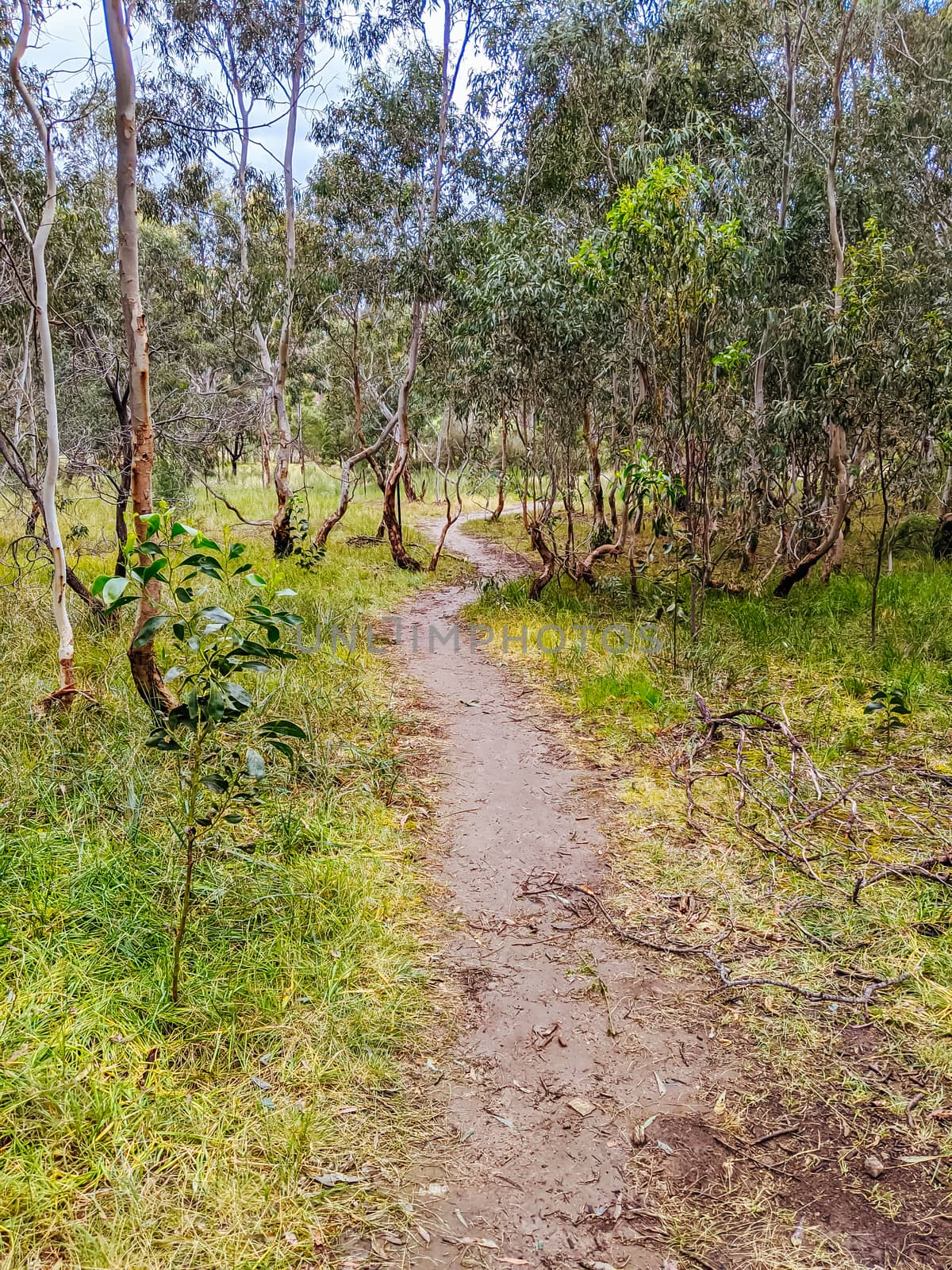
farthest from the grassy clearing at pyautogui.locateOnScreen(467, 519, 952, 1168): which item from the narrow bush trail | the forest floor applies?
the narrow bush trail

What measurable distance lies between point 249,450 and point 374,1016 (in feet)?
116

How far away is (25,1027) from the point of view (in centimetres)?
232

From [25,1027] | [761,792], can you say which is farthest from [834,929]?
[25,1027]

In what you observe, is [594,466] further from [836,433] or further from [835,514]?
[835,514]

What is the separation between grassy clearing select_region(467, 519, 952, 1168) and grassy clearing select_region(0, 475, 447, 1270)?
53.1 inches

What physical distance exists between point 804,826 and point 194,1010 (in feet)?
10.6

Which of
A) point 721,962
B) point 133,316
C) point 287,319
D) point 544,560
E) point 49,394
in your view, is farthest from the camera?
point 287,319

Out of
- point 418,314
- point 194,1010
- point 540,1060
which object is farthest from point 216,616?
point 418,314

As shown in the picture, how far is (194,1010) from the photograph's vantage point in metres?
2.58

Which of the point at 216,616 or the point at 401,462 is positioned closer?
the point at 216,616

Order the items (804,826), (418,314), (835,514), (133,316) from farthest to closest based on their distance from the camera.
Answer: (418,314) < (835,514) < (133,316) < (804,826)

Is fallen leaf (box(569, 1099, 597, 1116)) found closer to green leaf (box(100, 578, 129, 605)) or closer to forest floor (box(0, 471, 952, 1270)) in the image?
forest floor (box(0, 471, 952, 1270))

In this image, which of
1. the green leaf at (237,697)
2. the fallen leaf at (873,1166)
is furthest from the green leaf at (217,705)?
the fallen leaf at (873,1166)

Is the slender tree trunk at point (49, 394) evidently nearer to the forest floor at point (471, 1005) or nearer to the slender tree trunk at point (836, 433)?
the forest floor at point (471, 1005)
